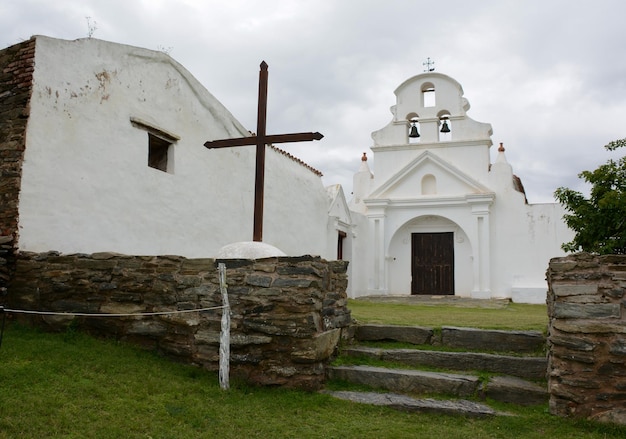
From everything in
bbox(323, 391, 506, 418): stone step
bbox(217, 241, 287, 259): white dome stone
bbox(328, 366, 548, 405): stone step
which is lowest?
bbox(323, 391, 506, 418): stone step

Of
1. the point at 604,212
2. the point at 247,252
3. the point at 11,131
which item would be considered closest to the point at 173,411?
the point at 247,252

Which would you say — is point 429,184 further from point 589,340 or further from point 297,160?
point 589,340

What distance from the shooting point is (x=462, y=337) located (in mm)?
5727

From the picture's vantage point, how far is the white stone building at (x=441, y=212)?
1507 cm

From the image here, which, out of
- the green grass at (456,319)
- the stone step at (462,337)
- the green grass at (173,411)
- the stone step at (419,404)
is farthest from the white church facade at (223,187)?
the stone step at (419,404)

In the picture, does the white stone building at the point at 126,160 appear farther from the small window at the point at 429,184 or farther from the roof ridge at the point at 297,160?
the small window at the point at 429,184

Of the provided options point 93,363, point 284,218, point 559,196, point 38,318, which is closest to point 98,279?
point 38,318

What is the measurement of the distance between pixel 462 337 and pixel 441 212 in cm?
1052

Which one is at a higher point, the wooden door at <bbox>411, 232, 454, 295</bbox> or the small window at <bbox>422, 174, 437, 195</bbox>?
the small window at <bbox>422, 174, 437, 195</bbox>

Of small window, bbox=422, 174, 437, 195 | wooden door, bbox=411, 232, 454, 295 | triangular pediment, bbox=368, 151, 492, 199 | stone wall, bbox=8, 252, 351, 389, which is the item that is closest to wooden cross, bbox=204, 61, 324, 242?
stone wall, bbox=8, 252, 351, 389

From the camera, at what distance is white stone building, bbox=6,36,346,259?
20.3 feet

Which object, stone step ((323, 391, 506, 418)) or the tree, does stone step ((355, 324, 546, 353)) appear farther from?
the tree

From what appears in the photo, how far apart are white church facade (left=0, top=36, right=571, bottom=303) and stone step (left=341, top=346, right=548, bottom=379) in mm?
3881

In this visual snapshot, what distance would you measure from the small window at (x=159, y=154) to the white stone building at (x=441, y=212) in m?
8.21
